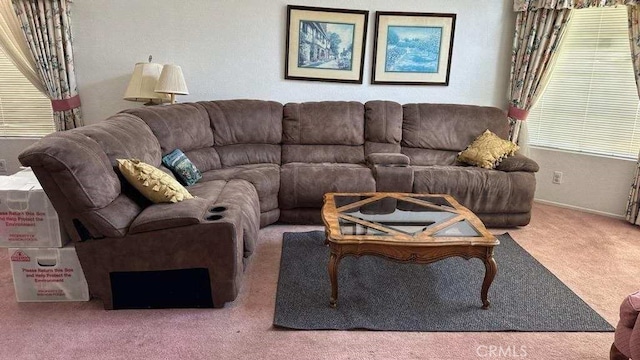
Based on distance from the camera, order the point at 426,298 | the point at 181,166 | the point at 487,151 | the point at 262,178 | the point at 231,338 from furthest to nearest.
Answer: the point at 487,151 → the point at 262,178 → the point at 181,166 → the point at 426,298 → the point at 231,338

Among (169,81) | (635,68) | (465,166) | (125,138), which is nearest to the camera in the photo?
(125,138)

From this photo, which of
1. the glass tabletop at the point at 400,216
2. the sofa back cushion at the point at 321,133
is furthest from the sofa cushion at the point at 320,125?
the glass tabletop at the point at 400,216

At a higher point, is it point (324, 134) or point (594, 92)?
point (594, 92)

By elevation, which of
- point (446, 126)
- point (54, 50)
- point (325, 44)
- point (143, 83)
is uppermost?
point (325, 44)

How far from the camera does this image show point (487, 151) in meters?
3.86

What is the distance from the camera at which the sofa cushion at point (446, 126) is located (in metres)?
4.16

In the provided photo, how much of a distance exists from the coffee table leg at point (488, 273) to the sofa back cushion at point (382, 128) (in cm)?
199

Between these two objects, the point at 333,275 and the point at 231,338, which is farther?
the point at 333,275

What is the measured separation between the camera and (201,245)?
2.21 meters

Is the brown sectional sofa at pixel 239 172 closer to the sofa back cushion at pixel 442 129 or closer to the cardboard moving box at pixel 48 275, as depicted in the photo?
the sofa back cushion at pixel 442 129

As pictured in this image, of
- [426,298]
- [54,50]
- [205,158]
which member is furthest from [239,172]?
[54,50]

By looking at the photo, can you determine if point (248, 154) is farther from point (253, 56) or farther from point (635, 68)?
point (635, 68)

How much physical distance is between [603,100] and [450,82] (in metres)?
1.46

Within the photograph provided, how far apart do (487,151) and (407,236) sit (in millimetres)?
2009
